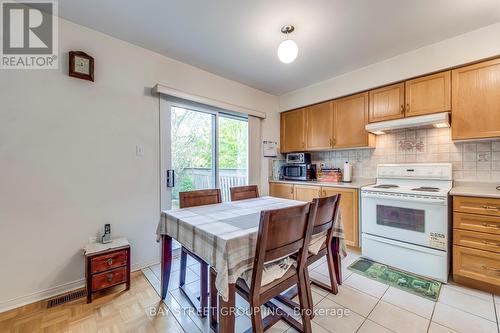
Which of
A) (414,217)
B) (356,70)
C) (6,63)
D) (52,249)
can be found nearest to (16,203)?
(52,249)

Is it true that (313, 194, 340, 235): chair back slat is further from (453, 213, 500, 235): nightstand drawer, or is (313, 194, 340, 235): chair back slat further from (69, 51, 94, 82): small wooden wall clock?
(69, 51, 94, 82): small wooden wall clock

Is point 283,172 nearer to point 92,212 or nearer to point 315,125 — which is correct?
point 315,125

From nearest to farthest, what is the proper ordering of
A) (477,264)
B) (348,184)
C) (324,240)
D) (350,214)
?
(324,240), (477,264), (350,214), (348,184)

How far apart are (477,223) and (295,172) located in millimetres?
2186

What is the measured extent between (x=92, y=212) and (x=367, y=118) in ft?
11.1

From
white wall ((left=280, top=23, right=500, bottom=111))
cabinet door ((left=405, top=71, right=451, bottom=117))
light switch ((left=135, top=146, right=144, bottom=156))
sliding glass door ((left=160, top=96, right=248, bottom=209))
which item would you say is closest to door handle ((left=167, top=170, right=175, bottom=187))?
sliding glass door ((left=160, top=96, right=248, bottom=209))

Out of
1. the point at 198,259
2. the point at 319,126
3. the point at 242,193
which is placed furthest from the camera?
the point at 319,126

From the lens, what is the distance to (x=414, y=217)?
2.22m

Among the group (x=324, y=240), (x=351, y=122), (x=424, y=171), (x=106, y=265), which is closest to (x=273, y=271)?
(x=324, y=240)

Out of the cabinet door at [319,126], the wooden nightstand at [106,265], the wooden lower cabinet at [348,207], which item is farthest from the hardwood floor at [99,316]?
the cabinet door at [319,126]

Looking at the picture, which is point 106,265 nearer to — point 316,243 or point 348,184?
point 316,243

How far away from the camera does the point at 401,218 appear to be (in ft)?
7.57

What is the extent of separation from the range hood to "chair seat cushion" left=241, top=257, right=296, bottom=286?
2.11 m

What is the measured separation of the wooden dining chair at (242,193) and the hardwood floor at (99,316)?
116 cm
